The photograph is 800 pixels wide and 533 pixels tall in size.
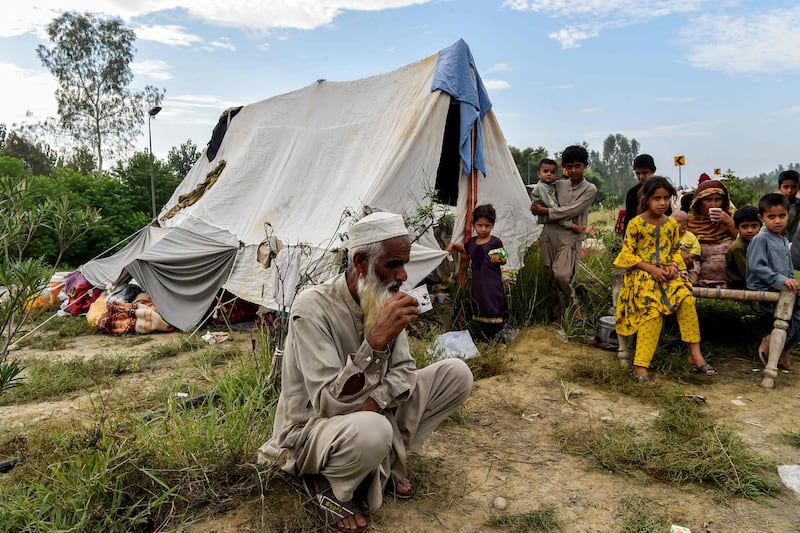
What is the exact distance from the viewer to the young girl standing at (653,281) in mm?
3678

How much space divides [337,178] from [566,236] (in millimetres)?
2493

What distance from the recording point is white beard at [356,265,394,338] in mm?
1959

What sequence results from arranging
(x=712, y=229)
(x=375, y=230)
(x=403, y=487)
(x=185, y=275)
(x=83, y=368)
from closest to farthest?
(x=375, y=230)
(x=403, y=487)
(x=83, y=368)
(x=712, y=229)
(x=185, y=275)

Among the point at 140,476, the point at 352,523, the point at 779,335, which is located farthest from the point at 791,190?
the point at 140,476

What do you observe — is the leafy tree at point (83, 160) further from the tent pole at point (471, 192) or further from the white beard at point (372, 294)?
the white beard at point (372, 294)

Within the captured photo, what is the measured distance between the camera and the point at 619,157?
195 feet

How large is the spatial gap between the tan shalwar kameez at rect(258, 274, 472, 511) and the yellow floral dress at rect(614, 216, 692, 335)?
2.09 meters

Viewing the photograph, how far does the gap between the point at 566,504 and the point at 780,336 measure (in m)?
2.43

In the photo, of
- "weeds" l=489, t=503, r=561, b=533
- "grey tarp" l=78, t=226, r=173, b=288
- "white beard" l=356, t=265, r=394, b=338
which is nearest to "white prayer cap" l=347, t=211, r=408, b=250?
"white beard" l=356, t=265, r=394, b=338

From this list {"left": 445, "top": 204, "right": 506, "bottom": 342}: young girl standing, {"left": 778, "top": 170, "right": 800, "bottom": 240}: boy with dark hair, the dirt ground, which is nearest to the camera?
the dirt ground

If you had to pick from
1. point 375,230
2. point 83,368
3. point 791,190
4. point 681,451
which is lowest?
point 83,368

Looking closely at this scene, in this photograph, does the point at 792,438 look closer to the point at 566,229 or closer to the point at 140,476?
the point at 566,229

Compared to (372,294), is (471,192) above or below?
above

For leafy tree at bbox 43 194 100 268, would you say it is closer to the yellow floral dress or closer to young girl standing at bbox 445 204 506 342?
young girl standing at bbox 445 204 506 342
